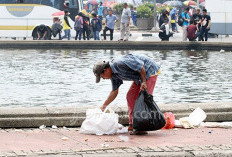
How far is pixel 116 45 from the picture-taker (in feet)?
90.3

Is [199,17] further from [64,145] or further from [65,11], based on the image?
[64,145]

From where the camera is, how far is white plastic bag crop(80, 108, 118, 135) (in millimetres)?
8797

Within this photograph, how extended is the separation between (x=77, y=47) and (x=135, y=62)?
1922cm

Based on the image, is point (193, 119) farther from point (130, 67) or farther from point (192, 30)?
point (192, 30)

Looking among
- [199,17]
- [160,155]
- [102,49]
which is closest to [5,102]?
[160,155]

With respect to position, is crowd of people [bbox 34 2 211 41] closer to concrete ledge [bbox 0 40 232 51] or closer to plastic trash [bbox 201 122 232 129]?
concrete ledge [bbox 0 40 232 51]

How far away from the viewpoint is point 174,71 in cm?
1931

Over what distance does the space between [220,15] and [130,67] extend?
2612 cm

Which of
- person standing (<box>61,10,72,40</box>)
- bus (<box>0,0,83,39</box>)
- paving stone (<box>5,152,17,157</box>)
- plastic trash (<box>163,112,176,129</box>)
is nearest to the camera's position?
paving stone (<box>5,152,17,157</box>)

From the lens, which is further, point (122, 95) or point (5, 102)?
point (122, 95)

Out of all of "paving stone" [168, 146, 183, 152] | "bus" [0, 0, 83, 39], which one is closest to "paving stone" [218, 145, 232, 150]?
"paving stone" [168, 146, 183, 152]

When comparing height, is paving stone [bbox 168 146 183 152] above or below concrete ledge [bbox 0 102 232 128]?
below

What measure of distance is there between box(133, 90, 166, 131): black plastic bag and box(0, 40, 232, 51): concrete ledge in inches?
730

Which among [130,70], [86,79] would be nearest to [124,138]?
[130,70]
